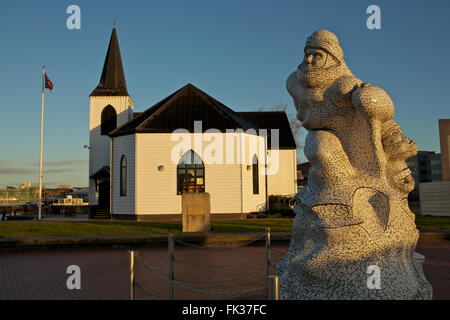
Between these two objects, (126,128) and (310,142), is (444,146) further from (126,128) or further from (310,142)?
(310,142)

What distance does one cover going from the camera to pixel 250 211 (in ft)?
87.1

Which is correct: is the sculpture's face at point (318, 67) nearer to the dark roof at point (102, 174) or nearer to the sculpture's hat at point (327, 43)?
the sculpture's hat at point (327, 43)

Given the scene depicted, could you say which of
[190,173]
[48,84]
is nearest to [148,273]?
[190,173]

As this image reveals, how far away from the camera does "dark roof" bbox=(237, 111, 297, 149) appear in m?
36.8

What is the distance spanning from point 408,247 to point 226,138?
20733 mm

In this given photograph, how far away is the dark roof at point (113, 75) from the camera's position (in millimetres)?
35094

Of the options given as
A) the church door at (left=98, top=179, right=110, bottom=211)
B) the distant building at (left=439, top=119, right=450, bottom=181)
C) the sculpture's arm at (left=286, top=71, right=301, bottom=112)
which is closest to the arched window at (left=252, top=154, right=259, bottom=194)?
the church door at (left=98, top=179, right=110, bottom=211)

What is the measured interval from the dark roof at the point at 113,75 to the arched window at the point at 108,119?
1439mm

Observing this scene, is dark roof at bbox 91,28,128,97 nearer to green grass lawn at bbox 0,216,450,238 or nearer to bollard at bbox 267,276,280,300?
green grass lawn at bbox 0,216,450,238

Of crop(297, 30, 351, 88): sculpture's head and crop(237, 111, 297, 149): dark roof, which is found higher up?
crop(237, 111, 297, 149): dark roof

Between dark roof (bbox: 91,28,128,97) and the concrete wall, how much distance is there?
1019 inches

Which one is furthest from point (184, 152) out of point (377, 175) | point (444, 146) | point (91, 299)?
point (444, 146)

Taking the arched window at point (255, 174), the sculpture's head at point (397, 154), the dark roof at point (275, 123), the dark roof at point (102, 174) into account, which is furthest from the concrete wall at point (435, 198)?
the dark roof at point (102, 174)

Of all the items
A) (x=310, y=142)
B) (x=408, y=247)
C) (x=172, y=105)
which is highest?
(x=172, y=105)
